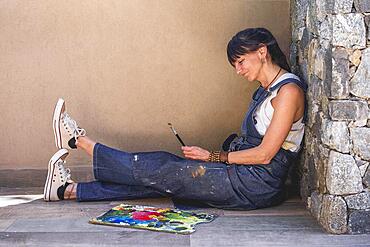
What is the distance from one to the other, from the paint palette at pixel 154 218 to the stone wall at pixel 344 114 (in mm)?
609

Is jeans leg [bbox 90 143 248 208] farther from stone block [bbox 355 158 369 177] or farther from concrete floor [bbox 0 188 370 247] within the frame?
stone block [bbox 355 158 369 177]

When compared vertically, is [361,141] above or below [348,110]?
below

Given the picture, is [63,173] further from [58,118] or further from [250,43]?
[250,43]

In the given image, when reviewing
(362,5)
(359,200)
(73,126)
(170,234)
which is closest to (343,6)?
(362,5)

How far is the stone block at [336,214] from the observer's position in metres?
3.07

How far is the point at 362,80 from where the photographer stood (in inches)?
119

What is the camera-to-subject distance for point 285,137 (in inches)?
134

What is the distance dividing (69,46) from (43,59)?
0.17 m

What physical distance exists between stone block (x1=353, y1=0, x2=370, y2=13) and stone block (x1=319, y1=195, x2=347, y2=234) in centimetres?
81

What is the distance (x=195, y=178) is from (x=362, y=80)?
0.99 meters

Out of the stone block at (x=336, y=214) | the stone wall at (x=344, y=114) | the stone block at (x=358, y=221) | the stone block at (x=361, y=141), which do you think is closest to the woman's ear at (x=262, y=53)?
the stone wall at (x=344, y=114)

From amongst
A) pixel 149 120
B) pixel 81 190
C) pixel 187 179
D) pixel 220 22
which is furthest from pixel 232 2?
pixel 81 190

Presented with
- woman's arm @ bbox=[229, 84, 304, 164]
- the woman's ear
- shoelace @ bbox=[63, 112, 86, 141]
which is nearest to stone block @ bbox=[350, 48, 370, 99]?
woman's arm @ bbox=[229, 84, 304, 164]

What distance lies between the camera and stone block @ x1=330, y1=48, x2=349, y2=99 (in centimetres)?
302
